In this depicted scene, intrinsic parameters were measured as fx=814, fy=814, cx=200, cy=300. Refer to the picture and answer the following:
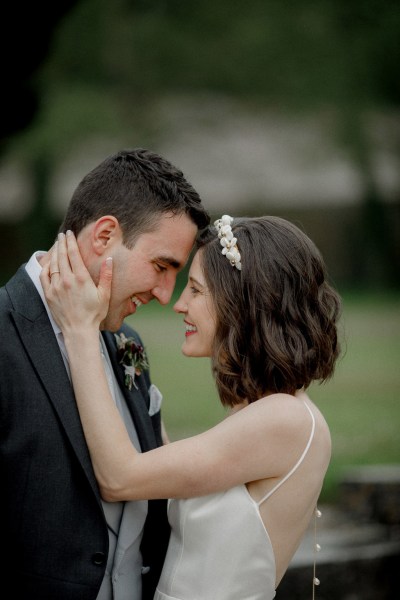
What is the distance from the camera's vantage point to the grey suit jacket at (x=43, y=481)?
7.97 ft

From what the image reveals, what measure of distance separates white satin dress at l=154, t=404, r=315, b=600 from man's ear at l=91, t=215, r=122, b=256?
0.88 m

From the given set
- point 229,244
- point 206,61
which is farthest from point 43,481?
point 206,61

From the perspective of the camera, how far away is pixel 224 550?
265 centimetres

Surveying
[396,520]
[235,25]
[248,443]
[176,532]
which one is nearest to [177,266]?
[248,443]

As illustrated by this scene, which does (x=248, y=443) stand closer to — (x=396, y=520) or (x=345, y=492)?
(x=396, y=520)

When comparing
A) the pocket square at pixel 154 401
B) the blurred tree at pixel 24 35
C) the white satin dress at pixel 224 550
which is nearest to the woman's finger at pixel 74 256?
the pocket square at pixel 154 401

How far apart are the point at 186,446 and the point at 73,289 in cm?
62

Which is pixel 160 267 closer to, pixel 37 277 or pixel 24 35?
pixel 37 277

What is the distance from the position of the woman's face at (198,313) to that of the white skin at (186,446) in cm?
29

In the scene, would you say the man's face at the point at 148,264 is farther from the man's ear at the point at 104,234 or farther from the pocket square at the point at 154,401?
the pocket square at the point at 154,401

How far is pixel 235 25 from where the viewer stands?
13797 mm

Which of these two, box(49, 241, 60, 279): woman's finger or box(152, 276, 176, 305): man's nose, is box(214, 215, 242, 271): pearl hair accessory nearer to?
box(152, 276, 176, 305): man's nose

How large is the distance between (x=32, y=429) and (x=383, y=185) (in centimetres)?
1472

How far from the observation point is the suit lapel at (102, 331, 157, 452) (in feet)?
9.68
